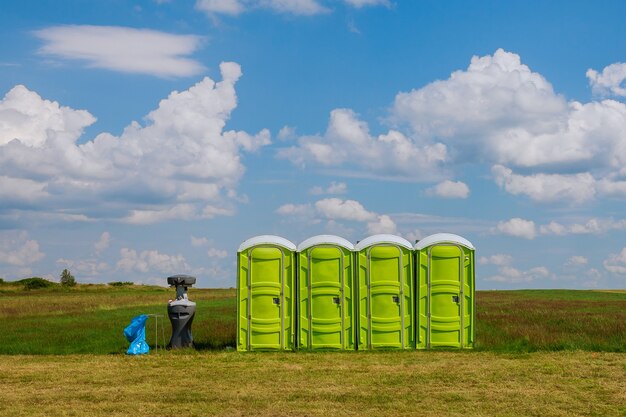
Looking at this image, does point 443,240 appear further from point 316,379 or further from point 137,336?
point 137,336

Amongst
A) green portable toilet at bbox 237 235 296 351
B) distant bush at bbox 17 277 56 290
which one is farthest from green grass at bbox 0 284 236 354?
distant bush at bbox 17 277 56 290

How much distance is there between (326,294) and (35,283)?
189ft

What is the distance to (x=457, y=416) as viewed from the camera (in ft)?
33.0

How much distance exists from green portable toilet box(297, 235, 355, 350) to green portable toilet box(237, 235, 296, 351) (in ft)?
0.88

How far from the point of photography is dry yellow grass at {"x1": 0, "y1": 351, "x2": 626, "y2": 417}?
10.6 meters

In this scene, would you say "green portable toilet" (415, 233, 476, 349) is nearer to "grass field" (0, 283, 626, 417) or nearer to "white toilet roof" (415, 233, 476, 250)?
"white toilet roof" (415, 233, 476, 250)

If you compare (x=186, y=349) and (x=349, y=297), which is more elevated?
(x=349, y=297)

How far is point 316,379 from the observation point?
42.8 ft

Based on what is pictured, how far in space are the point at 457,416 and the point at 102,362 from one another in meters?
8.19

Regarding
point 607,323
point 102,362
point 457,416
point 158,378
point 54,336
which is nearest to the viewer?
point 457,416

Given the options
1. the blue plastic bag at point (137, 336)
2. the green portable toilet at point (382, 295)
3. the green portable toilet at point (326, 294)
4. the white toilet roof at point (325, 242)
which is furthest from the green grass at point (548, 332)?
the blue plastic bag at point (137, 336)

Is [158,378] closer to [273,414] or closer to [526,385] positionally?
[273,414]

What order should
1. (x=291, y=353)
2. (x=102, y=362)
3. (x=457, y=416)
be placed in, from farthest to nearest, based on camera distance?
(x=291, y=353)
(x=102, y=362)
(x=457, y=416)

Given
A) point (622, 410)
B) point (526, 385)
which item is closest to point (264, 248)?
point (526, 385)
